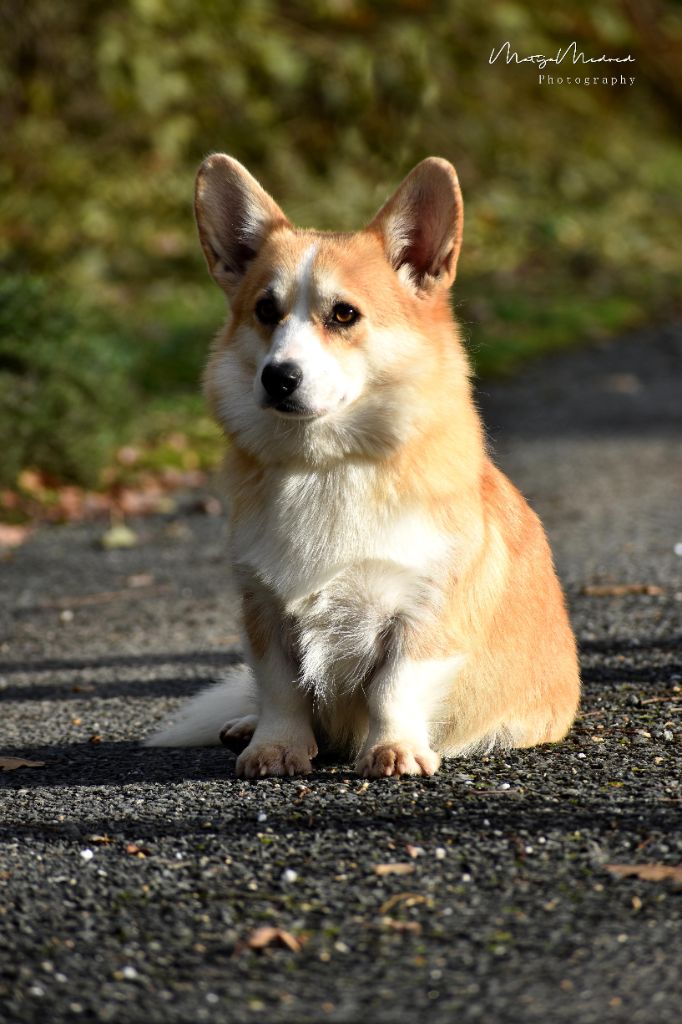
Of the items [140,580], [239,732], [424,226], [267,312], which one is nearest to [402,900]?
[239,732]

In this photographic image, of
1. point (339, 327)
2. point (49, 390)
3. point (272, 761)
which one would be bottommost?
point (272, 761)

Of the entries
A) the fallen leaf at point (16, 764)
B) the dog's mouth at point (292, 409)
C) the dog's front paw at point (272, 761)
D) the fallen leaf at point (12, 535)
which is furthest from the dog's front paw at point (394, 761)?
the fallen leaf at point (12, 535)

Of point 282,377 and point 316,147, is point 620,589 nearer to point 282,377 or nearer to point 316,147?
point 282,377

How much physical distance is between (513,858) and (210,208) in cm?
214

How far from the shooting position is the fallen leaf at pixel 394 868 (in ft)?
10.3

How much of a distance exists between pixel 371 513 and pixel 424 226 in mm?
877

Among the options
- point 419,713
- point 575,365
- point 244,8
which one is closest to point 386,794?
point 419,713

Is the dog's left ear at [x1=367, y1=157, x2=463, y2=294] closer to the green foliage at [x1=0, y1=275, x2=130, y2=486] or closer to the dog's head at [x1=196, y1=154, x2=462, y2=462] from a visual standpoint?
the dog's head at [x1=196, y1=154, x2=462, y2=462]

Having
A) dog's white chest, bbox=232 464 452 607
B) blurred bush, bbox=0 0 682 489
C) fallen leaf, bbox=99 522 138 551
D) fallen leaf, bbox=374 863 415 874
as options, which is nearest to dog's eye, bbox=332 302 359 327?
dog's white chest, bbox=232 464 452 607

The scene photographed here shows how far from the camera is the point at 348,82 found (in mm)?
14992

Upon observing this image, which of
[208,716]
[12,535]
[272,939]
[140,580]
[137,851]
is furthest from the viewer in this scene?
[12,535]

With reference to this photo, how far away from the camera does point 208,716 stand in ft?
14.1

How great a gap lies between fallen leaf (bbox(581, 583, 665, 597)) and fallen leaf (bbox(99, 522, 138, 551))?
2.82 metres

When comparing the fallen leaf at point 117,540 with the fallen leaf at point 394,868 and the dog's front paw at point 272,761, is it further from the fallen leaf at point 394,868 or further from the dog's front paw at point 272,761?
the fallen leaf at point 394,868
